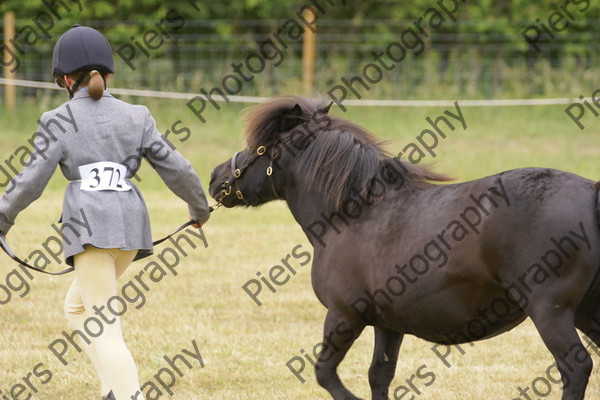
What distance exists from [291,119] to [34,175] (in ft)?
3.96

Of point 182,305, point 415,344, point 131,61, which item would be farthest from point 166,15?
point 415,344

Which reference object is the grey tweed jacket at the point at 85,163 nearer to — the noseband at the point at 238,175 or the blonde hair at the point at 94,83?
the blonde hair at the point at 94,83

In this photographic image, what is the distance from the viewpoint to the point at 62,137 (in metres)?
3.77

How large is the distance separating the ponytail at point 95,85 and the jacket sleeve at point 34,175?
24cm

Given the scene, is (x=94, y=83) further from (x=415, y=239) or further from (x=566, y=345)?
(x=566, y=345)

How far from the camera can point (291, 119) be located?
166 inches

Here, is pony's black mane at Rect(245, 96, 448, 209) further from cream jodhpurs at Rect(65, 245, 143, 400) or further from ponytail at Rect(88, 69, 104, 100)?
cream jodhpurs at Rect(65, 245, 143, 400)

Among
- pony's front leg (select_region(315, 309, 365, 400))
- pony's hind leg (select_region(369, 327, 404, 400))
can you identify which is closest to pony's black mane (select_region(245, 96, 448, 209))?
pony's front leg (select_region(315, 309, 365, 400))

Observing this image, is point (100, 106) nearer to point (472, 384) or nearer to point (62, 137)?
point (62, 137)

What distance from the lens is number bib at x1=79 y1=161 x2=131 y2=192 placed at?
3.81 m

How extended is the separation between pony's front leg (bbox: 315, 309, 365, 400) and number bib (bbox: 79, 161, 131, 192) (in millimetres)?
1108

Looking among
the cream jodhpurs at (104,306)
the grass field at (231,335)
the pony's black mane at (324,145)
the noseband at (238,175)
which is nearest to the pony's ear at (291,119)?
the pony's black mane at (324,145)

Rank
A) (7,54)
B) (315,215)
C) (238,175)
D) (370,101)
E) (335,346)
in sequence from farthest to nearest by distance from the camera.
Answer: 1. (7,54)
2. (370,101)
3. (238,175)
4. (315,215)
5. (335,346)

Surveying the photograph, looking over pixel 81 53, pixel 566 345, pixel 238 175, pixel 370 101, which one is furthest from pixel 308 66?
pixel 566 345
